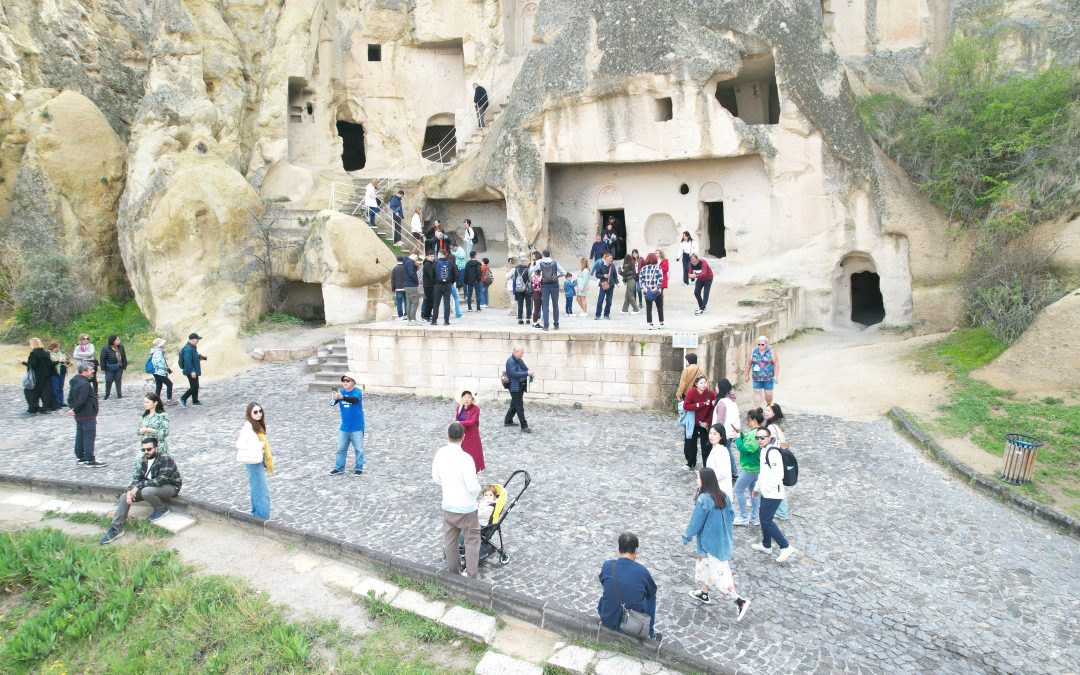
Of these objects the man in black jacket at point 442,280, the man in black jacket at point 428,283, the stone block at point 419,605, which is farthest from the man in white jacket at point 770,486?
the man in black jacket at point 428,283

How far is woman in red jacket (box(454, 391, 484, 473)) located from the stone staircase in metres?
5.95

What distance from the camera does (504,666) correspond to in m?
5.38

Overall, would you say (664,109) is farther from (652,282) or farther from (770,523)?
(770,523)

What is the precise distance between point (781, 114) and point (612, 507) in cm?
1198

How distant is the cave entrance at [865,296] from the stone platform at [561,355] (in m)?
6.04

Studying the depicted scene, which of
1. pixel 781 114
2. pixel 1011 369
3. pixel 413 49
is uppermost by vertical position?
pixel 413 49

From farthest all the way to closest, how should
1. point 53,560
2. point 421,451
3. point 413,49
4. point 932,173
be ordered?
1. point 413,49
2. point 932,173
3. point 421,451
4. point 53,560

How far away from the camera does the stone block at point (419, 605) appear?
19.8 feet

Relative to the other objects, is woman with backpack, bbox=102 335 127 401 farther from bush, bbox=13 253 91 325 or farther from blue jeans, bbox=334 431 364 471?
blue jeans, bbox=334 431 364 471

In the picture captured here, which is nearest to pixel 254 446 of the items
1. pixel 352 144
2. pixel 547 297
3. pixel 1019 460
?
pixel 547 297

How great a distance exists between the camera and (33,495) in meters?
9.19

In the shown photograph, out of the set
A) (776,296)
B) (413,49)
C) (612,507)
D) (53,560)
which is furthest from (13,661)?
(413,49)

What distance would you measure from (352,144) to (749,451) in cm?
2267

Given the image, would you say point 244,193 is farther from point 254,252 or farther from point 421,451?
point 421,451
